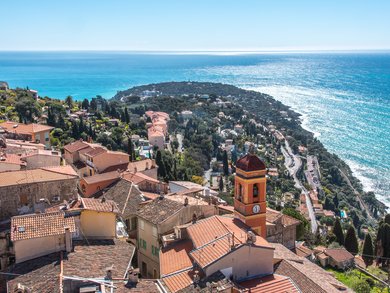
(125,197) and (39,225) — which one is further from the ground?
(39,225)

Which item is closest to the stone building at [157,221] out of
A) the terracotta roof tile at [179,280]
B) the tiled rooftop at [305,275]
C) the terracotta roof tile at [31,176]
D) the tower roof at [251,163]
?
the tower roof at [251,163]

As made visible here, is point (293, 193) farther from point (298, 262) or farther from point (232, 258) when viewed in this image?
point (232, 258)

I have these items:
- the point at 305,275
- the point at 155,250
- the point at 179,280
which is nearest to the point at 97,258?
the point at 179,280

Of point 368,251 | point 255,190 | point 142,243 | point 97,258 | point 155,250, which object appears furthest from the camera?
point 368,251

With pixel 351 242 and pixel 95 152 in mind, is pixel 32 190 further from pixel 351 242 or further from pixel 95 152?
pixel 351 242

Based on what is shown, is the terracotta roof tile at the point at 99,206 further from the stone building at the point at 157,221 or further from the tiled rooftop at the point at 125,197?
the tiled rooftop at the point at 125,197

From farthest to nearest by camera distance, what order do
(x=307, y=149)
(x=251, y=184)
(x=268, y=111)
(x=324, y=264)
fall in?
1. (x=268, y=111)
2. (x=307, y=149)
3. (x=324, y=264)
4. (x=251, y=184)

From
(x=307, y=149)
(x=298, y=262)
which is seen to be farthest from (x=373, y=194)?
(x=298, y=262)
